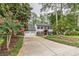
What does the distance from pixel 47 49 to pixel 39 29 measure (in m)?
0.26

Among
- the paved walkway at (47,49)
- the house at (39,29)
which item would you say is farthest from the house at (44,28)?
the paved walkway at (47,49)

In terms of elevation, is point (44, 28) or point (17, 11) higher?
point (17, 11)

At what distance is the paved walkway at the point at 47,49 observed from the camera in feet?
9.99

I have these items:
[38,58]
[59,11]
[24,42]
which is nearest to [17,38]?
[24,42]

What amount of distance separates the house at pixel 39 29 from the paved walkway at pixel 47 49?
0.28 ft

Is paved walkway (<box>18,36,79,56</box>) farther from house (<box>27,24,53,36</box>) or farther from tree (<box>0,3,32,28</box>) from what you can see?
tree (<box>0,3,32,28</box>)

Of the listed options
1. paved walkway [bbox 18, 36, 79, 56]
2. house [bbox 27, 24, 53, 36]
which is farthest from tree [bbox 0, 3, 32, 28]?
paved walkway [bbox 18, 36, 79, 56]

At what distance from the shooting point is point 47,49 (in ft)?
10.1

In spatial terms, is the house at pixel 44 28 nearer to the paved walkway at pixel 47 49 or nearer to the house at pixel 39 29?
the house at pixel 39 29

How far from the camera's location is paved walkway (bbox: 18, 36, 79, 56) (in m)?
3.04

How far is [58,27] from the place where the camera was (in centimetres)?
315

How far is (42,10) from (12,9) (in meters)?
0.36

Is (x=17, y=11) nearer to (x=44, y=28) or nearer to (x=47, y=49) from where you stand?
(x=44, y=28)

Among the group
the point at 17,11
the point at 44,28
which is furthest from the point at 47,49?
the point at 17,11
